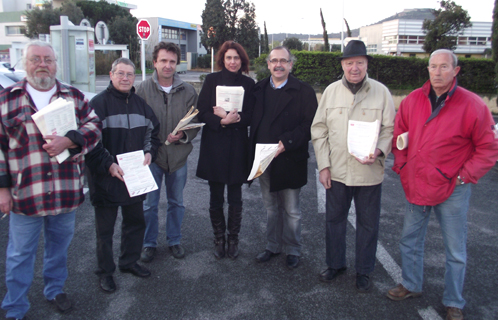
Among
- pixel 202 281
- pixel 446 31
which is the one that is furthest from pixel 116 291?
pixel 446 31

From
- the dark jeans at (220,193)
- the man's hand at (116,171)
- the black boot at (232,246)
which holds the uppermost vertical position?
the man's hand at (116,171)

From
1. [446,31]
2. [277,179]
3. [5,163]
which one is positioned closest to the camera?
[5,163]

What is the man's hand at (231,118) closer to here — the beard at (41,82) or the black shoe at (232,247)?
the black shoe at (232,247)

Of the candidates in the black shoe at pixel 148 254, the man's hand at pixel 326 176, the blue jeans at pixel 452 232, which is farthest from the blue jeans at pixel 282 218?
the black shoe at pixel 148 254

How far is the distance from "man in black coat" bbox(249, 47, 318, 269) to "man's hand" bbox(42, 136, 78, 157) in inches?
67.4

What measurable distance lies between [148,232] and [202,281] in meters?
0.86

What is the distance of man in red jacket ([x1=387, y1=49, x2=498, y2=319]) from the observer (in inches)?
109

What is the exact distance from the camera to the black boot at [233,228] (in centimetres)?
395

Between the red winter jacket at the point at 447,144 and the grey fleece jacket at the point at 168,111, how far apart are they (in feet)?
6.90

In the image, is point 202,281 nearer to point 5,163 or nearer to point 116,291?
point 116,291

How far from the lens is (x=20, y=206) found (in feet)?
8.78

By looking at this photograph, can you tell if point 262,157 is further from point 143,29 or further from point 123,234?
point 143,29

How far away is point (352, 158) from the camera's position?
327 cm

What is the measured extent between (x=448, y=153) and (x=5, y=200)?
10.6 ft
